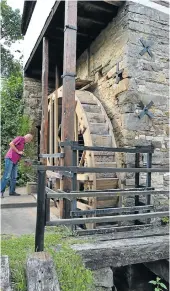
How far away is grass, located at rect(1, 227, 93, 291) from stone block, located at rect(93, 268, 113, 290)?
0.14 meters

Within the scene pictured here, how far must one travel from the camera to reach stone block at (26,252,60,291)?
60.1 inches

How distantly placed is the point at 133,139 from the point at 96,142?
2.09 ft

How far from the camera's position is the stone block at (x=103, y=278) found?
197cm

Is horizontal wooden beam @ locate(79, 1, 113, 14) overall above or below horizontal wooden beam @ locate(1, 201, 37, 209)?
above

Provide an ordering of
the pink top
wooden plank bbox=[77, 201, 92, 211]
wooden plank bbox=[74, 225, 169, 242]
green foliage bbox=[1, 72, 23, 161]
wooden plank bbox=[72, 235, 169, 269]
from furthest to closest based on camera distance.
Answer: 1. green foliage bbox=[1, 72, 23, 161]
2. the pink top
3. wooden plank bbox=[77, 201, 92, 211]
4. wooden plank bbox=[74, 225, 169, 242]
5. wooden plank bbox=[72, 235, 169, 269]

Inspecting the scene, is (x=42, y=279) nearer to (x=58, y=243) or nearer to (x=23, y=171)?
(x=58, y=243)

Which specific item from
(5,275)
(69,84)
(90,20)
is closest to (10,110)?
(90,20)

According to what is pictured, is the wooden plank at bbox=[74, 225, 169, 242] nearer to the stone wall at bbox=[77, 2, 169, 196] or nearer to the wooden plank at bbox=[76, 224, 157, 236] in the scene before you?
the wooden plank at bbox=[76, 224, 157, 236]

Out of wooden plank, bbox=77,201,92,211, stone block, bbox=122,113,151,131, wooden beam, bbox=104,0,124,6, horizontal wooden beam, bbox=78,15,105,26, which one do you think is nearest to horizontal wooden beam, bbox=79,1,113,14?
wooden beam, bbox=104,0,124,6

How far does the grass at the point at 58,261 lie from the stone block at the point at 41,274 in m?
0.07

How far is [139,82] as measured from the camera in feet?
12.8

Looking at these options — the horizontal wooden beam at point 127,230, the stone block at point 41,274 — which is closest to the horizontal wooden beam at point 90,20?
the horizontal wooden beam at point 127,230

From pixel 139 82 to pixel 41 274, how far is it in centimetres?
320

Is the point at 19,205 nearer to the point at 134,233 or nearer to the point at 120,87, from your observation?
the point at 134,233
